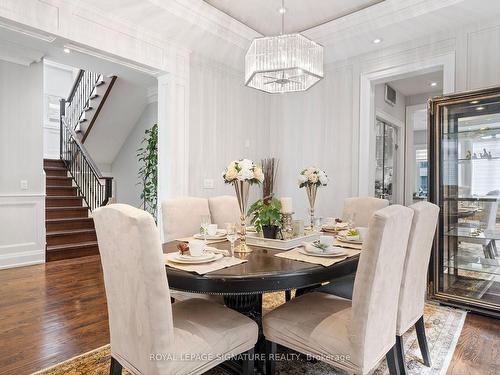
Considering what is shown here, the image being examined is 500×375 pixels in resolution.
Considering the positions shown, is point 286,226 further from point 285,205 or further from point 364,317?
point 364,317

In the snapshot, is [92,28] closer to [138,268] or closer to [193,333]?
[138,268]

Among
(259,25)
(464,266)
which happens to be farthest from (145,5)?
(464,266)

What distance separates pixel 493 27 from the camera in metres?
3.07

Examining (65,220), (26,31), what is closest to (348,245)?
(26,31)

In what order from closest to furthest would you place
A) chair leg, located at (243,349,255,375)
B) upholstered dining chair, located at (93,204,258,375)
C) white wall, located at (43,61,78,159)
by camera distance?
upholstered dining chair, located at (93,204,258,375) < chair leg, located at (243,349,255,375) < white wall, located at (43,61,78,159)

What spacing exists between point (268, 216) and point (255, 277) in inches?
24.3

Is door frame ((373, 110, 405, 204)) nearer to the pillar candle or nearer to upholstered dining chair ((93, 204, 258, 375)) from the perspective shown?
the pillar candle

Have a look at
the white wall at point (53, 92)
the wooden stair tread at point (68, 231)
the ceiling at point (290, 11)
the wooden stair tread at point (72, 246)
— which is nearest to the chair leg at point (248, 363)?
the ceiling at point (290, 11)

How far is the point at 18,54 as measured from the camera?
4.19 m

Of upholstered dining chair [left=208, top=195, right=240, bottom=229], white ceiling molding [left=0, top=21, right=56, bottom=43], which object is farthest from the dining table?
white ceiling molding [left=0, top=21, right=56, bottom=43]

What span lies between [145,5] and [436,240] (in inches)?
133

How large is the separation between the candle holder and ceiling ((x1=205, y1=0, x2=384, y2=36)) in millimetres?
2322

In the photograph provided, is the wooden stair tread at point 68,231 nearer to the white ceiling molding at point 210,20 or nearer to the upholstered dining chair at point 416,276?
the white ceiling molding at point 210,20

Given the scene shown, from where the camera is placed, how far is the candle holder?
2.07 meters
